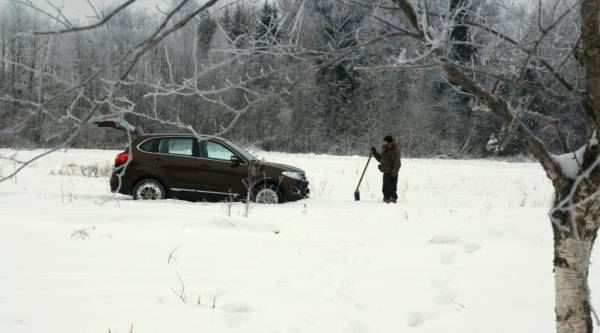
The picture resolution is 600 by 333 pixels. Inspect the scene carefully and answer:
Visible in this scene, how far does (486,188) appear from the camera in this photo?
16.6 meters

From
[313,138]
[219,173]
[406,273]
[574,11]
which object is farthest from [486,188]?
[313,138]

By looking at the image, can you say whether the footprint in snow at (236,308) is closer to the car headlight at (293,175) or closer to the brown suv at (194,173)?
the brown suv at (194,173)

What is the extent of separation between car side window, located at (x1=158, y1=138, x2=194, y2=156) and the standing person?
4148 millimetres

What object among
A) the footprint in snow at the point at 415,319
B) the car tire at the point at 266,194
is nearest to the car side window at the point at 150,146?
the car tire at the point at 266,194

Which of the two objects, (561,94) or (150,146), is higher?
(561,94)

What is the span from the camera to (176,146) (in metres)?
10.9

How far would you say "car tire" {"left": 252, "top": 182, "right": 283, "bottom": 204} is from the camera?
1084 cm

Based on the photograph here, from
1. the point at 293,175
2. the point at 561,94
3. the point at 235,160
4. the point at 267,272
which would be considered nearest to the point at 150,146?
the point at 235,160

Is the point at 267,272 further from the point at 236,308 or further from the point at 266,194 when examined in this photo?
the point at 266,194

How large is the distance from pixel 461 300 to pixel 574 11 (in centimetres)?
266

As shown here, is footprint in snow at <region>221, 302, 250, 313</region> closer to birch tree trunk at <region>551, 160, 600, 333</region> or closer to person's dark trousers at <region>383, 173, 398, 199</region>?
birch tree trunk at <region>551, 160, 600, 333</region>

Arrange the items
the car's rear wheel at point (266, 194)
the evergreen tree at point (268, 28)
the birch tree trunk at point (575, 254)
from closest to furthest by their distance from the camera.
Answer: the evergreen tree at point (268, 28)
the birch tree trunk at point (575, 254)
the car's rear wheel at point (266, 194)

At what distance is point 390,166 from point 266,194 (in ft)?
9.75

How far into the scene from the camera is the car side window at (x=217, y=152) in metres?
10.9
